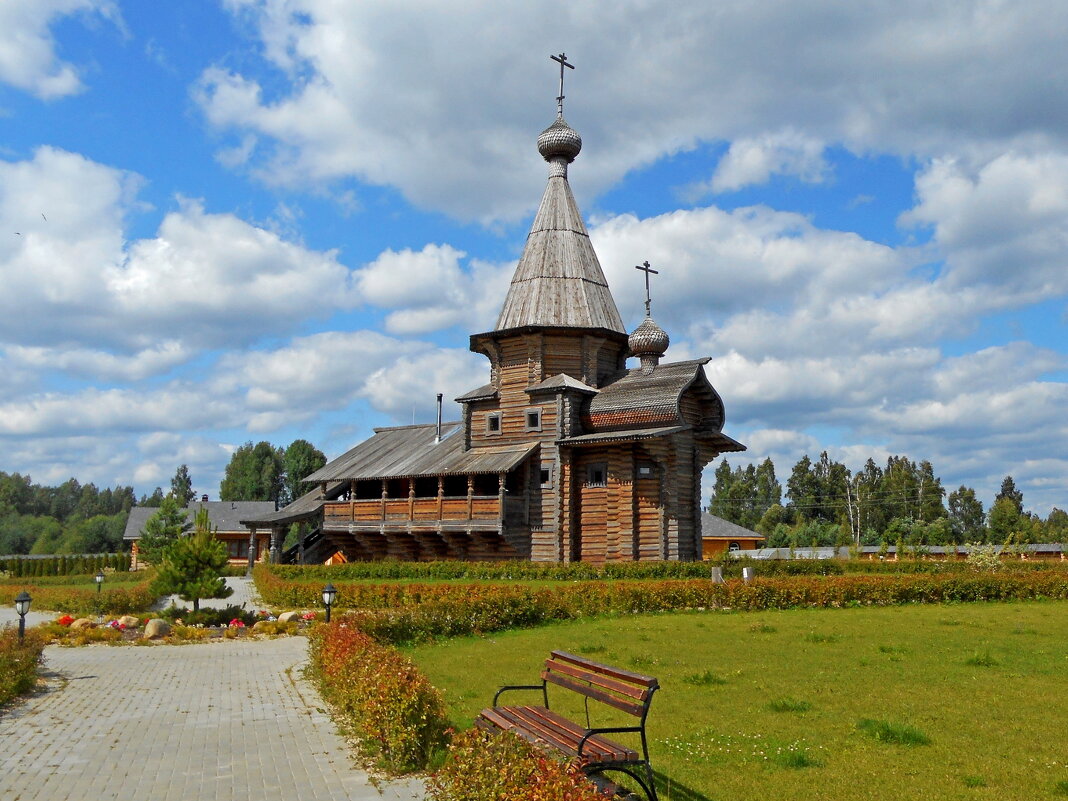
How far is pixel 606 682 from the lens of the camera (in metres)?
6.54

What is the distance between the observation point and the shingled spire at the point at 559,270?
1250 inches

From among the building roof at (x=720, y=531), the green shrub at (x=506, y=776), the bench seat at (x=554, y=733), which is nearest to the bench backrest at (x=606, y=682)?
the bench seat at (x=554, y=733)

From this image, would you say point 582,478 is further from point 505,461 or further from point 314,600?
point 314,600

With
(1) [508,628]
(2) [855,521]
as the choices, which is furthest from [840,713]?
(2) [855,521]

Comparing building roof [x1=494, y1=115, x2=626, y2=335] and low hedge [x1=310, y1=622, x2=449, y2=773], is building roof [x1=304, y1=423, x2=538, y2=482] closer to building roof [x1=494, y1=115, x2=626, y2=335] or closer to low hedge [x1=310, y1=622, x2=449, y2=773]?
building roof [x1=494, y1=115, x2=626, y2=335]

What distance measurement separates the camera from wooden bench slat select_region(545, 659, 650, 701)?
6162mm

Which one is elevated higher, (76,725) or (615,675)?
(615,675)

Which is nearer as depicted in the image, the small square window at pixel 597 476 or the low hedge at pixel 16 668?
the low hedge at pixel 16 668

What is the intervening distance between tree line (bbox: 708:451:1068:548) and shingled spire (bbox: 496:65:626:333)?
31.4 m

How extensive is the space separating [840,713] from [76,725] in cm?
771

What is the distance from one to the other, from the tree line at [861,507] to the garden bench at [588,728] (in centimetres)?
5280

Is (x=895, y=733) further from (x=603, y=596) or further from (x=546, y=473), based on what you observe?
(x=546, y=473)

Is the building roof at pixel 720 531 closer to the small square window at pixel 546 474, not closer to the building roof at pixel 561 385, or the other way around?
the small square window at pixel 546 474

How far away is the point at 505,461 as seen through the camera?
29516mm
